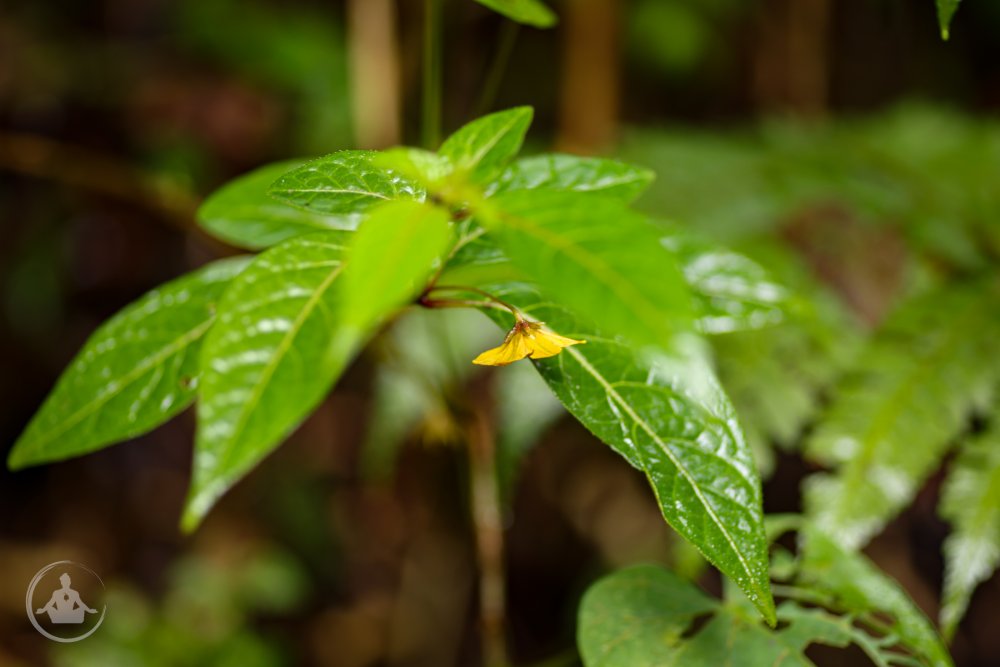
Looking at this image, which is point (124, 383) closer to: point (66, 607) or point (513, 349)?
point (513, 349)

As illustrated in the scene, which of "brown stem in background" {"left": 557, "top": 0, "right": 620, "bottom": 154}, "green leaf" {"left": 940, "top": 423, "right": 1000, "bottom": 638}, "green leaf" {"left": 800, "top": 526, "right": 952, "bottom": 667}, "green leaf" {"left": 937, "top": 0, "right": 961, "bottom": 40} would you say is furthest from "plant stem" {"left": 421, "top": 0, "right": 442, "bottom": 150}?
"brown stem in background" {"left": 557, "top": 0, "right": 620, "bottom": 154}

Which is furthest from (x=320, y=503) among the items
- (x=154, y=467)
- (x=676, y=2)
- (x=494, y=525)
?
(x=676, y=2)

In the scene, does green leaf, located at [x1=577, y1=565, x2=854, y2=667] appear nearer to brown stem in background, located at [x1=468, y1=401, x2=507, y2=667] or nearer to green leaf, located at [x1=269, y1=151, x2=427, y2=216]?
brown stem in background, located at [x1=468, y1=401, x2=507, y2=667]

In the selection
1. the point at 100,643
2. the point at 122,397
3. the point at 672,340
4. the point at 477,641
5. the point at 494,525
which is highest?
the point at 672,340

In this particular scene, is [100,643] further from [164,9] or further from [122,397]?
[164,9]

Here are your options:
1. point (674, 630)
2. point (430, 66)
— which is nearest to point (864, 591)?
point (674, 630)
